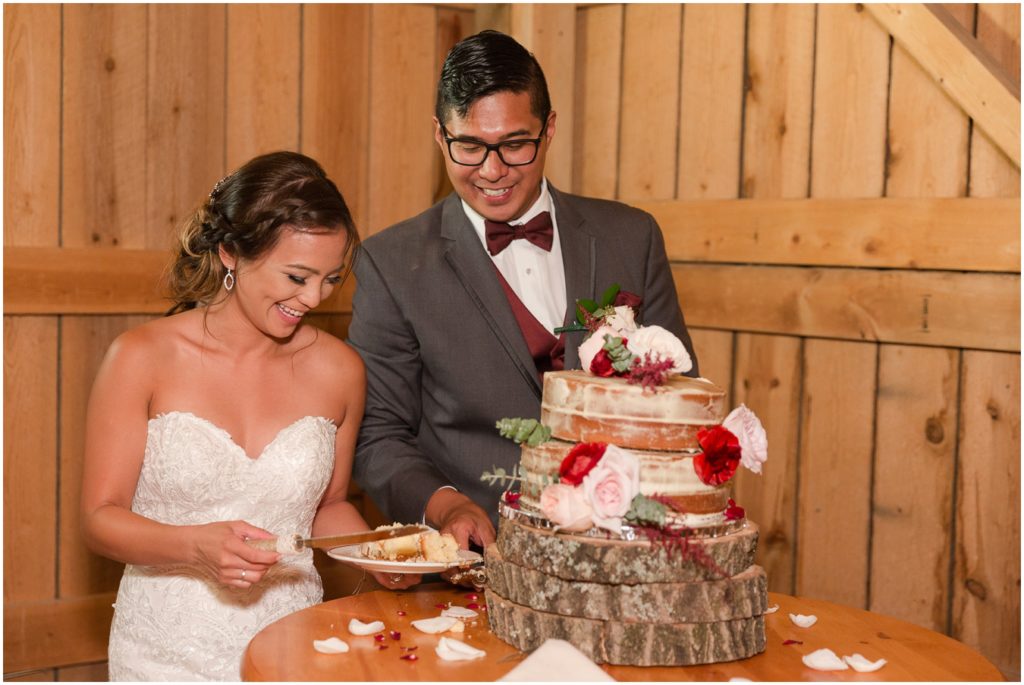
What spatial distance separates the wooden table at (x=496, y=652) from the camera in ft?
6.58

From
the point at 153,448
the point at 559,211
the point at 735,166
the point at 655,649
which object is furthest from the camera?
the point at 735,166

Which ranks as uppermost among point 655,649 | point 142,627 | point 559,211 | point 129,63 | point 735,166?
point 129,63

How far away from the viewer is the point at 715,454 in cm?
200

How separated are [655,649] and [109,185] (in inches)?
123

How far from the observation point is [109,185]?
4.32m

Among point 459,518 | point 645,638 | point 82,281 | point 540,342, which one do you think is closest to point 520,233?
point 540,342

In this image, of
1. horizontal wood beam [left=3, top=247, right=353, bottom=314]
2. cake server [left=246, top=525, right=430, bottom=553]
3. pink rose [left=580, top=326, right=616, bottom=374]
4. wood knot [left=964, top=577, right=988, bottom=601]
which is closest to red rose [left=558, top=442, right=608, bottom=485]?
pink rose [left=580, top=326, right=616, bottom=374]

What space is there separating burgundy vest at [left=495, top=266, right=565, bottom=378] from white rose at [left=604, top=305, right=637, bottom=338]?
2.76 ft

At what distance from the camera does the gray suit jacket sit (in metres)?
3.02

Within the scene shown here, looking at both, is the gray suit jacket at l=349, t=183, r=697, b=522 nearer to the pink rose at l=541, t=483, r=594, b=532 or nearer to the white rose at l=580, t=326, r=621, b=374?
the white rose at l=580, t=326, r=621, b=374

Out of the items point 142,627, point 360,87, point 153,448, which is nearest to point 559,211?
point 153,448

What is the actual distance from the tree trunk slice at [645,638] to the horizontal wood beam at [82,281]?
2.50 metres

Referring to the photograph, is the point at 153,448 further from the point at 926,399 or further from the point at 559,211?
the point at 926,399

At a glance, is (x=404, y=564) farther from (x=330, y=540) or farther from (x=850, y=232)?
(x=850, y=232)
